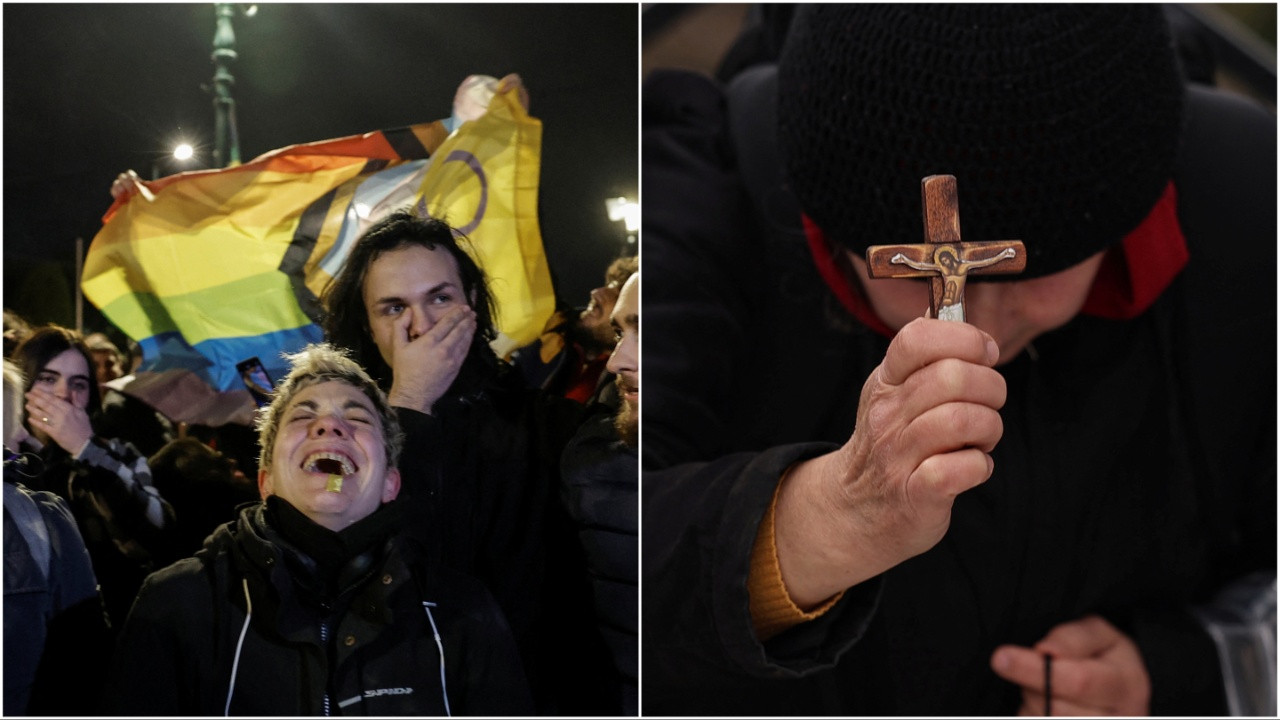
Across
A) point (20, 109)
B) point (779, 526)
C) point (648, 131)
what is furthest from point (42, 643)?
point (648, 131)

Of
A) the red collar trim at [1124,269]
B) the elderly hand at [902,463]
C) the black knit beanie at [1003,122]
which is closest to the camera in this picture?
the elderly hand at [902,463]

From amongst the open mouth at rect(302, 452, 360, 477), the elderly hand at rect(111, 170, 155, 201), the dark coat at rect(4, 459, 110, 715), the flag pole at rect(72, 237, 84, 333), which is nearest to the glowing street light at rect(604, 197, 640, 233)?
the open mouth at rect(302, 452, 360, 477)

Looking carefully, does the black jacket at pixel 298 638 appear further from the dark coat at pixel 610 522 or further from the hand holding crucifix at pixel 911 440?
the hand holding crucifix at pixel 911 440

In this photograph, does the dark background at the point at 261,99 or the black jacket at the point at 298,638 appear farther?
the dark background at the point at 261,99

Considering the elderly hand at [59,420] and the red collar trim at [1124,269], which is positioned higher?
the red collar trim at [1124,269]

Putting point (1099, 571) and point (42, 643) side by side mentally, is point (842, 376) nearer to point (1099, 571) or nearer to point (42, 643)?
point (1099, 571)

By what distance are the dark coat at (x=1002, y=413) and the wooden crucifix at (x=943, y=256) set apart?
359 millimetres

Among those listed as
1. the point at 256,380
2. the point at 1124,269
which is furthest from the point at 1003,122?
the point at 256,380

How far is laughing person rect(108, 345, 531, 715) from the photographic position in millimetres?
1472

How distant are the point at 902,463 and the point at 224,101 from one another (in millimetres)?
1232

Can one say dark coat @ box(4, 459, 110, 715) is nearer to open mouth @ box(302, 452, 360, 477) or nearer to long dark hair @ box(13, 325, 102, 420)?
long dark hair @ box(13, 325, 102, 420)

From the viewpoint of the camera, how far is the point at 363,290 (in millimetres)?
1558

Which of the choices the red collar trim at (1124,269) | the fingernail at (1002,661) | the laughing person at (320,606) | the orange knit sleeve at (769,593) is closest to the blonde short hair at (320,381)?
the laughing person at (320,606)

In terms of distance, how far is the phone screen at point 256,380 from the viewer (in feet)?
5.10
